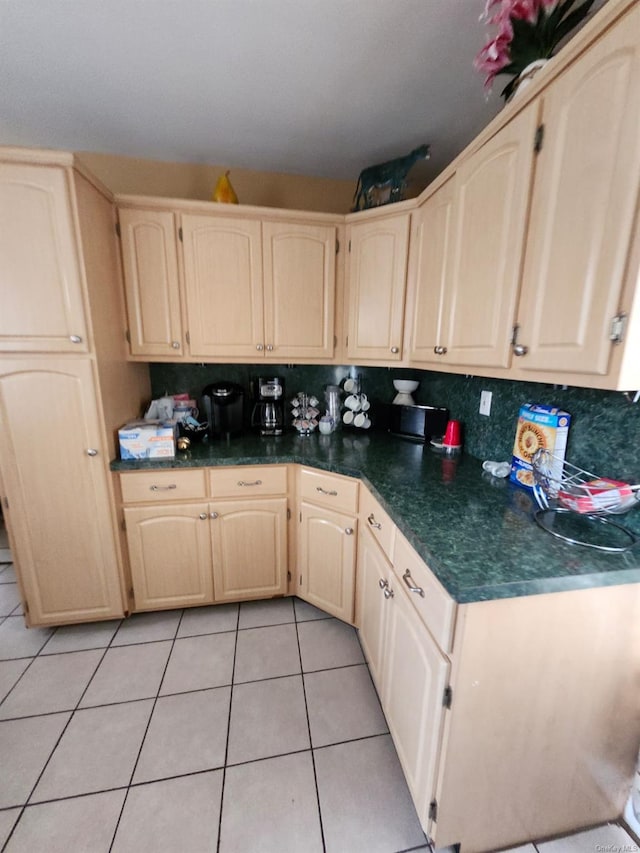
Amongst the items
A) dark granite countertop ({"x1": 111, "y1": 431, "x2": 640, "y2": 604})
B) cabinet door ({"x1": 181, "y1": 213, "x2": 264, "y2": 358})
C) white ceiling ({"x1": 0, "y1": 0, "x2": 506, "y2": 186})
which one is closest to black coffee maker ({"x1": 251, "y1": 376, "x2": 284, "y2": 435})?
dark granite countertop ({"x1": 111, "y1": 431, "x2": 640, "y2": 604})

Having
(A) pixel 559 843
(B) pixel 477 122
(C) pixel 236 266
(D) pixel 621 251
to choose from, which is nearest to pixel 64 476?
(C) pixel 236 266

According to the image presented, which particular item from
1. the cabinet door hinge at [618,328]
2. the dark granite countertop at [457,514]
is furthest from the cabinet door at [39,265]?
the cabinet door hinge at [618,328]

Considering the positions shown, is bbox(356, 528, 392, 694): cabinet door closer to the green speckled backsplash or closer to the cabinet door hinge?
the green speckled backsplash

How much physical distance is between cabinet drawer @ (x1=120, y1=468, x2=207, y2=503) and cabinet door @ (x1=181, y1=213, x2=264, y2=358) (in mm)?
647

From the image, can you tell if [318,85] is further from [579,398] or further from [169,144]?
[579,398]

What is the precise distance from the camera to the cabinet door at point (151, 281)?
5.36ft

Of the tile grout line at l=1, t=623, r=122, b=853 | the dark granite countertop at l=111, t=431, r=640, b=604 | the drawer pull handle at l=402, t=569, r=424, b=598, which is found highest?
the dark granite countertop at l=111, t=431, r=640, b=604

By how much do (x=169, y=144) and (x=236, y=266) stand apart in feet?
2.31

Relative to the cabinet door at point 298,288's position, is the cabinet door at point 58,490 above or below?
below

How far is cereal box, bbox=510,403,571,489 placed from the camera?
1.16m

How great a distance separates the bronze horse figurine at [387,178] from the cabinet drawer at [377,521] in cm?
150

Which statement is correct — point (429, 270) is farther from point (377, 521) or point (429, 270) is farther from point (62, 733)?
point (62, 733)

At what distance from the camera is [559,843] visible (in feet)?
3.22

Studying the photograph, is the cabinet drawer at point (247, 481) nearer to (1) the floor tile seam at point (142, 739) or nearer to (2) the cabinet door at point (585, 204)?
(1) the floor tile seam at point (142, 739)
